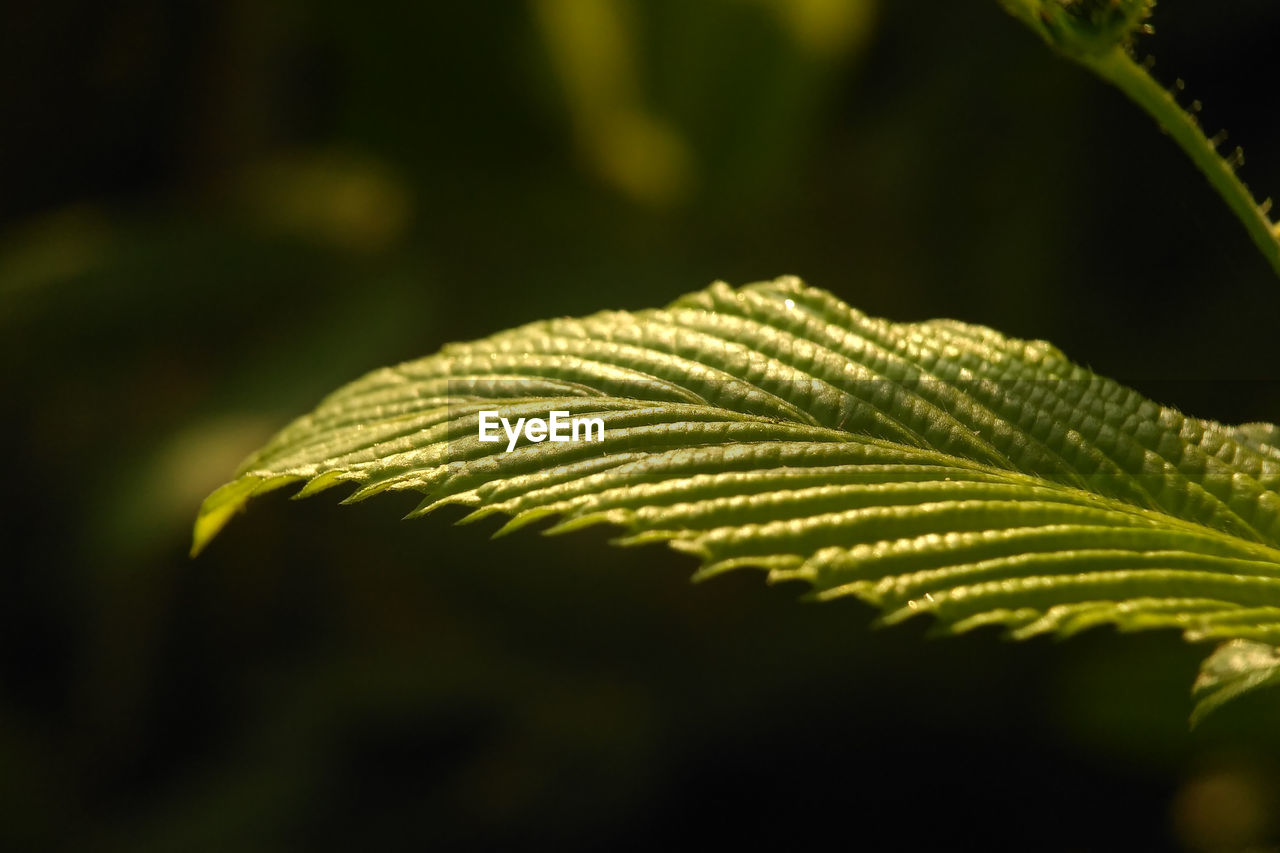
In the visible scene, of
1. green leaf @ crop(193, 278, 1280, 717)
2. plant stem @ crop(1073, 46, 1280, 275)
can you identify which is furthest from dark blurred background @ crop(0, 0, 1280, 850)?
plant stem @ crop(1073, 46, 1280, 275)

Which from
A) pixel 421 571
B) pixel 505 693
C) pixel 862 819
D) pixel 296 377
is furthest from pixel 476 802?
A: pixel 296 377

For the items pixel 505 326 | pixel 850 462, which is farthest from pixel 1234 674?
pixel 505 326

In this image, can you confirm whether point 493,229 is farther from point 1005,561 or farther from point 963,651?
point 1005,561

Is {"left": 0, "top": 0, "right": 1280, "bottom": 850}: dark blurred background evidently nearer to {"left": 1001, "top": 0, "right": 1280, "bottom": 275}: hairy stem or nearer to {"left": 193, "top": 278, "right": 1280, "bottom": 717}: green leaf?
{"left": 193, "top": 278, "right": 1280, "bottom": 717}: green leaf

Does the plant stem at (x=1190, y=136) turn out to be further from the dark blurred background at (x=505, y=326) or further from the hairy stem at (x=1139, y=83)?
the dark blurred background at (x=505, y=326)

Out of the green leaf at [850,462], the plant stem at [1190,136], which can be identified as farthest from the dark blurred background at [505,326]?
the plant stem at [1190,136]

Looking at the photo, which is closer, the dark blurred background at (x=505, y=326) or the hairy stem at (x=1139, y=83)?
the hairy stem at (x=1139, y=83)

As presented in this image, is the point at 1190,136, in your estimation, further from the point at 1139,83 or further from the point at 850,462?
the point at 850,462
